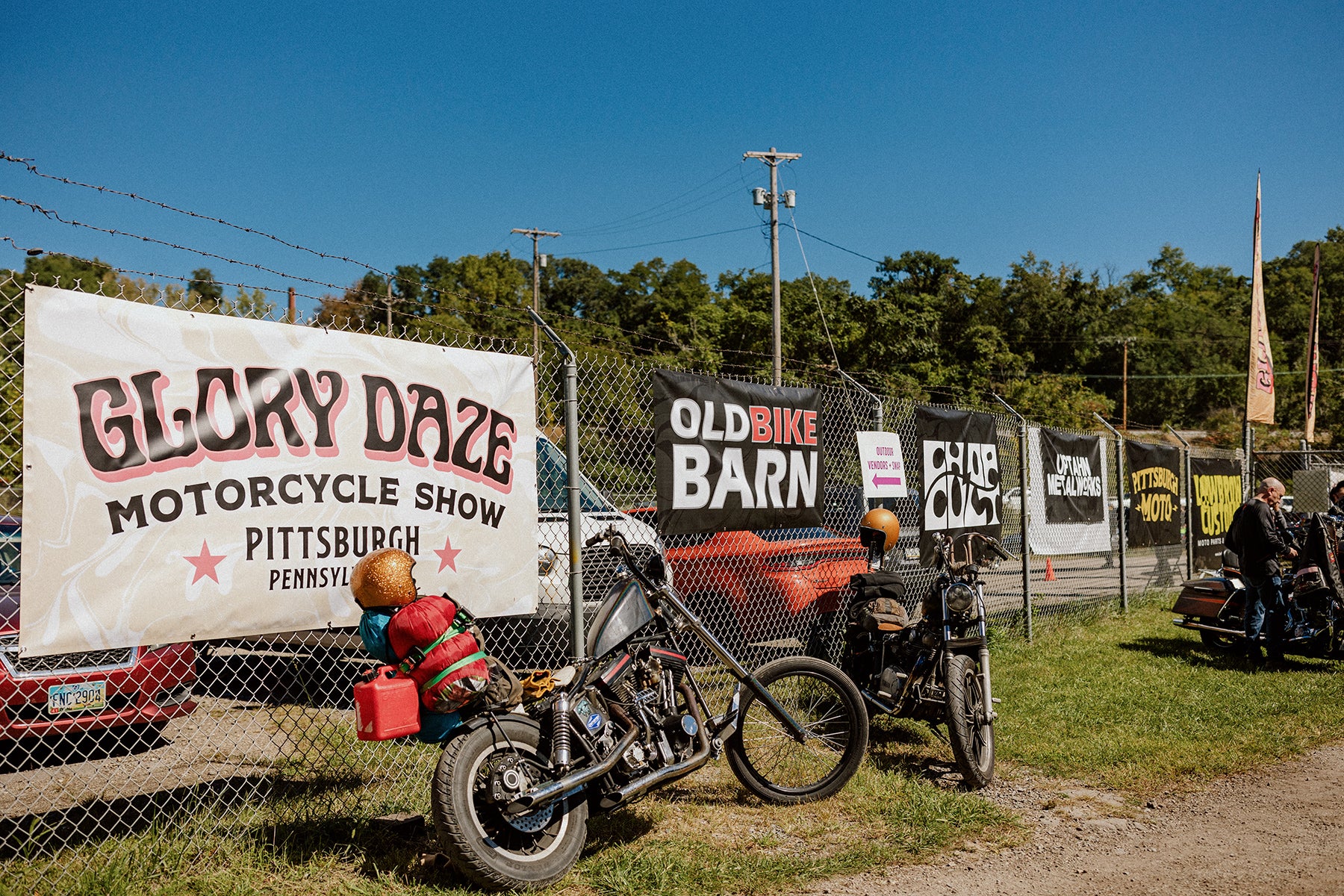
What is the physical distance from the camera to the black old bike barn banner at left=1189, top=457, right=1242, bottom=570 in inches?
499

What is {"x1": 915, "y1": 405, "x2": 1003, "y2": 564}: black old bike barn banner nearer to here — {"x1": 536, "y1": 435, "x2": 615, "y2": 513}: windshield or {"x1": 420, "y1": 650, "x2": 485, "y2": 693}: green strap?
{"x1": 536, "y1": 435, "x2": 615, "y2": 513}: windshield

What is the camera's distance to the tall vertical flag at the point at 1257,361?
13.7m

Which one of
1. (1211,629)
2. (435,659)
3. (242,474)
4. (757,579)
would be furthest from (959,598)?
(1211,629)

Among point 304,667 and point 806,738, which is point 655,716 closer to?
point 806,738

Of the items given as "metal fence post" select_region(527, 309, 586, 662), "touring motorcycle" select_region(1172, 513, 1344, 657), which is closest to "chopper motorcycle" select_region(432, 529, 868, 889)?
"metal fence post" select_region(527, 309, 586, 662)

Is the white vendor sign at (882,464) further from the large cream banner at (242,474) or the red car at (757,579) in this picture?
the large cream banner at (242,474)

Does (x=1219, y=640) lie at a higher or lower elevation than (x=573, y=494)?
lower

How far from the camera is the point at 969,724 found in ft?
17.0

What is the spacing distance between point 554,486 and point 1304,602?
22.2 ft

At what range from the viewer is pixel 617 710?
4.17m

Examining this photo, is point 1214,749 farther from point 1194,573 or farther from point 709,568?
point 1194,573

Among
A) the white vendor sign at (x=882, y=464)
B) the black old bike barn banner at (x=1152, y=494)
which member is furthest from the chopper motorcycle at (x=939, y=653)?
the black old bike barn banner at (x=1152, y=494)

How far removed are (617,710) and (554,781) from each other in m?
0.46

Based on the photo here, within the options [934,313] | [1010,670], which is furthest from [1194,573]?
[934,313]
